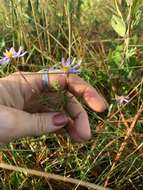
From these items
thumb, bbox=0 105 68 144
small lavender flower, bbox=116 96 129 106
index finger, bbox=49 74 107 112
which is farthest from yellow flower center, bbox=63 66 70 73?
small lavender flower, bbox=116 96 129 106

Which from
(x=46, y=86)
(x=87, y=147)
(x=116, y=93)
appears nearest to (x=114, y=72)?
(x=116, y=93)

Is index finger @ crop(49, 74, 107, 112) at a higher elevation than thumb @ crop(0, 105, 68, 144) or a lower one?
higher

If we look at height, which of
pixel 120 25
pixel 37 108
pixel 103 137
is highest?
pixel 120 25

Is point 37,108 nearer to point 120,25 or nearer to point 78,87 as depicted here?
point 78,87

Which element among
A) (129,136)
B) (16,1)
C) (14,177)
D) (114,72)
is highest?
(16,1)

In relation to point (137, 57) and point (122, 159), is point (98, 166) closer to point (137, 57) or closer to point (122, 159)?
point (122, 159)

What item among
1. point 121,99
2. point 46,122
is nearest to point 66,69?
point 46,122

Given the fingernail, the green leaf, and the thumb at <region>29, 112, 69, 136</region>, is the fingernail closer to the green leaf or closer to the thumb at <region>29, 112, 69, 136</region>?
the thumb at <region>29, 112, 69, 136</region>
